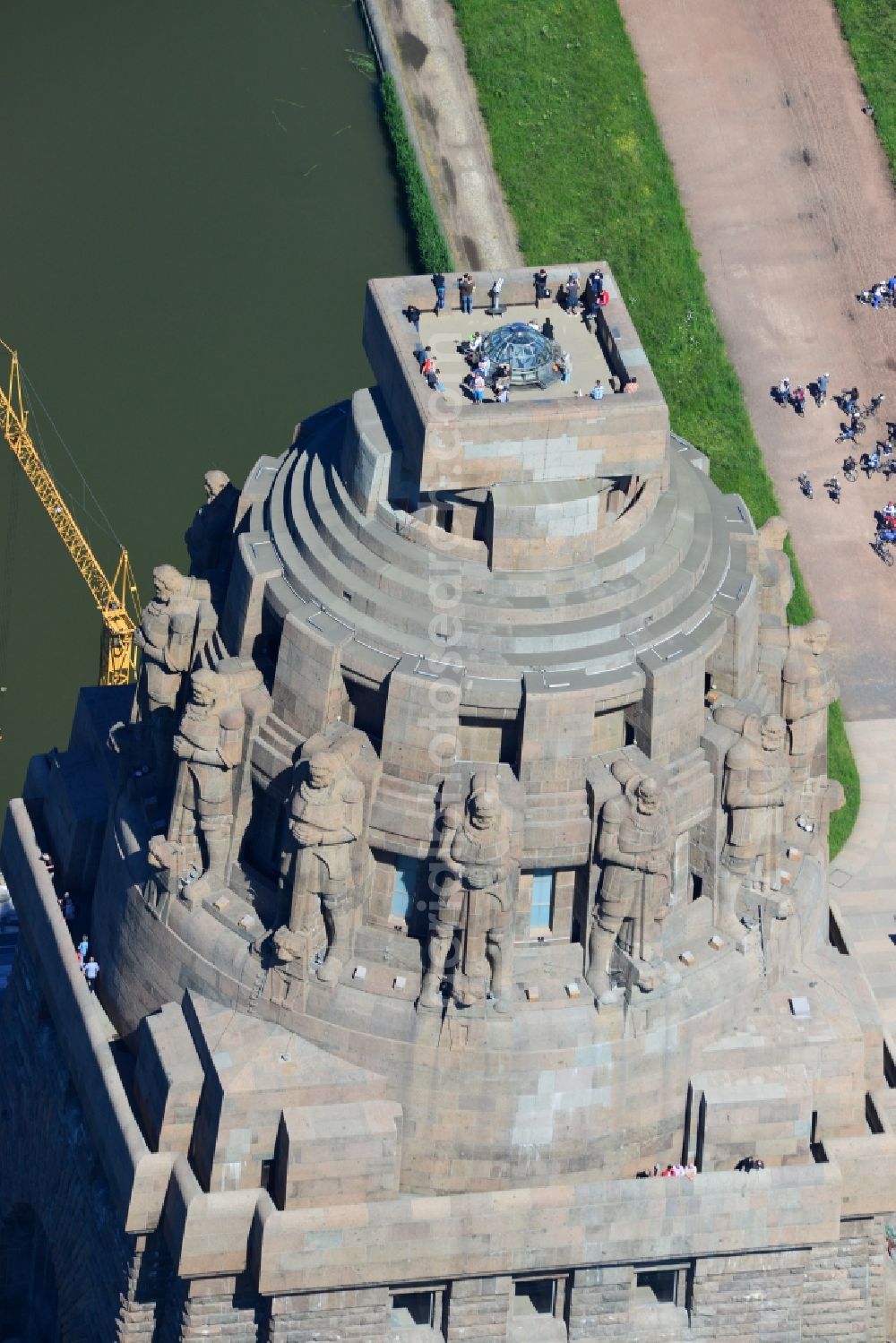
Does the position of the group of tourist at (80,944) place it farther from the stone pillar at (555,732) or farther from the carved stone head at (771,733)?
the carved stone head at (771,733)

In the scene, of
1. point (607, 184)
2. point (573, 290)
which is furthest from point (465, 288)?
point (607, 184)

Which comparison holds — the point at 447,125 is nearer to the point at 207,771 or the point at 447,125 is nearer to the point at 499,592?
the point at 207,771

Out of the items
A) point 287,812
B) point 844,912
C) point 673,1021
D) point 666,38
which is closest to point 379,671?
point 287,812

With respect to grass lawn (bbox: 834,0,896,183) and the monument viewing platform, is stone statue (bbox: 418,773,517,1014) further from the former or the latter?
grass lawn (bbox: 834,0,896,183)

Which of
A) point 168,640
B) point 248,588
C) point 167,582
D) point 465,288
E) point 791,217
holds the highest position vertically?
point 791,217

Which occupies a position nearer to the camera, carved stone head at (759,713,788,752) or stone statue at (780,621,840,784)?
carved stone head at (759,713,788,752)

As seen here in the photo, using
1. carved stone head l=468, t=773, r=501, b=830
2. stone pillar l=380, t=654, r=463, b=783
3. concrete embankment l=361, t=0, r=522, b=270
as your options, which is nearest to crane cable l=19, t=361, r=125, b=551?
concrete embankment l=361, t=0, r=522, b=270

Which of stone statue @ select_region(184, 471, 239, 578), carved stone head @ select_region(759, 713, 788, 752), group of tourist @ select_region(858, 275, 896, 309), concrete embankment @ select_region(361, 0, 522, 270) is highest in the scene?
concrete embankment @ select_region(361, 0, 522, 270)
